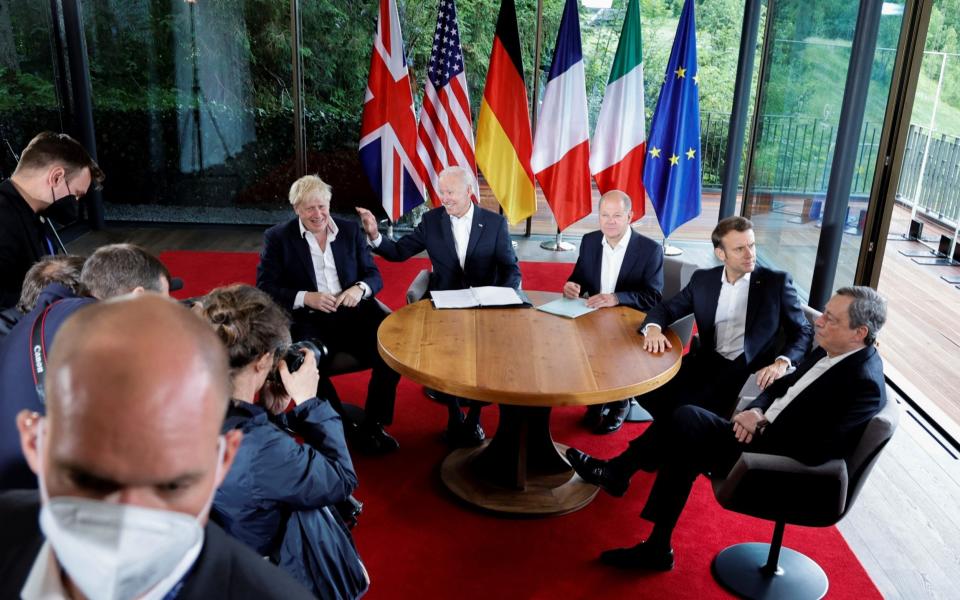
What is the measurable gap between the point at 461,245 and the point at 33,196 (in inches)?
78.7

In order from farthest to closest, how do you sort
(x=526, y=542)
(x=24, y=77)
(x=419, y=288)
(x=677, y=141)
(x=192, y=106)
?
1. (x=192, y=106)
2. (x=24, y=77)
3. (x=677, y=141)
4. (x=419, y=288)
5. (x=526, y=542)

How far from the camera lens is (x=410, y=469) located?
11.4 feet

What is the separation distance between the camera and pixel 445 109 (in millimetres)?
6027

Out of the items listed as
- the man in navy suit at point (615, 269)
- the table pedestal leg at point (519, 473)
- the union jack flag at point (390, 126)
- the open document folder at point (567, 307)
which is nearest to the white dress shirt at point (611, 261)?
the man in navy suit at point (615, 269)

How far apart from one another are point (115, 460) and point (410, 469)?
291 cm

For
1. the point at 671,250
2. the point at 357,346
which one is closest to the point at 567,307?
the point at 357,346

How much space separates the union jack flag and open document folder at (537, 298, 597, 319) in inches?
111

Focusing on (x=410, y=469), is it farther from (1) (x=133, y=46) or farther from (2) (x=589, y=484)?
(1) (x=133, y=46)

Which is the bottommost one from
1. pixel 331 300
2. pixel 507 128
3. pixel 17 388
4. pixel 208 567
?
pixel 331 300

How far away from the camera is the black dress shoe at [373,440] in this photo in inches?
142

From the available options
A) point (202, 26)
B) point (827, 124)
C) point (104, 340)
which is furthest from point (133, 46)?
point (104, 340)

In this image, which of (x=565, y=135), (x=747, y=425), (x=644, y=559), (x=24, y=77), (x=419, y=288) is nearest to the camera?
(x=747, y=425)

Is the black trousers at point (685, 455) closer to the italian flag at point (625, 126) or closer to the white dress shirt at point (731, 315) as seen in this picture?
the white dress shirt at point (731, 315)

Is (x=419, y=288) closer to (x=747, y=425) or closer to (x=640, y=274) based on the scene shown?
(x=640, y=274)
